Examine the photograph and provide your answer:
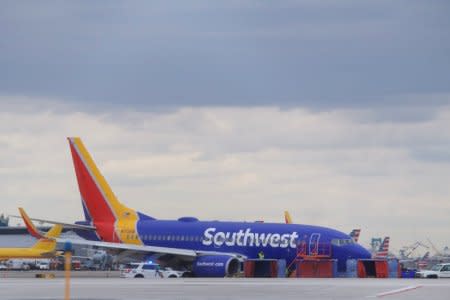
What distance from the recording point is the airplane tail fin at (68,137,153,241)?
2972 inches

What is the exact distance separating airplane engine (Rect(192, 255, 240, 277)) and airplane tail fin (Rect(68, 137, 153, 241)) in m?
8.14

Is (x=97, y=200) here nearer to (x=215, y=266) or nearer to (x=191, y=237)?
(x=191, y=237)

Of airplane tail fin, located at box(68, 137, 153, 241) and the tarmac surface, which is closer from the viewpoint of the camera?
the tarmac surface

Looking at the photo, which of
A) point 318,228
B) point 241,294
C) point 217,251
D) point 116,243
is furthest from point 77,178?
point 241,294

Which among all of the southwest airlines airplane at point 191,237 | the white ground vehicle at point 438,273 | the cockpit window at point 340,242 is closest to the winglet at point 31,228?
the southwest airlines airplane at point 191,237

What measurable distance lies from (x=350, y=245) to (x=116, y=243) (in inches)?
635

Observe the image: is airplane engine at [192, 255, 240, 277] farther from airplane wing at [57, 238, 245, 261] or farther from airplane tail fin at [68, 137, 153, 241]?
airplane tail fin at [68, 137, 153, 241]

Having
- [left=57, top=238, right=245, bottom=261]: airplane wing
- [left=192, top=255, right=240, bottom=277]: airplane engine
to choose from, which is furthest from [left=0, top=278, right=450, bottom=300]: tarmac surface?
[left=57, top=238, right=245, bottom=261]: airplane wing

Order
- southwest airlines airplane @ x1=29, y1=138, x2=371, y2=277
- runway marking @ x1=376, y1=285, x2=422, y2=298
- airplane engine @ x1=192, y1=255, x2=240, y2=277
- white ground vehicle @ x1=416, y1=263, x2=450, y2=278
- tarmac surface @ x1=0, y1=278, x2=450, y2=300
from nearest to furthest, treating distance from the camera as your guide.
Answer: tarmac surface @ x1=0, y1=278, x2=450, y2=300 → runway marking @ x1=376, y1=285, x2=422, y2=298 → airplane engine @ x1=192, y1=255, x2=240, y2=277 → southwest airlines airplane @ x1=29, y1=138, x2=371, y2=277 → white ground vehicle @ x1=416, y1=263, x2=450, y2=278

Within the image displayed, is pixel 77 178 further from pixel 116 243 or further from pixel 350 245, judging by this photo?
pixel 350 245

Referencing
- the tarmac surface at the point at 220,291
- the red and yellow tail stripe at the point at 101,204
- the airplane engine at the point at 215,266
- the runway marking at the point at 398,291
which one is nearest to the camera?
the tarmac surface at the point at 220,291

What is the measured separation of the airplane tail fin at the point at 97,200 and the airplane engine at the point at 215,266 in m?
8.14

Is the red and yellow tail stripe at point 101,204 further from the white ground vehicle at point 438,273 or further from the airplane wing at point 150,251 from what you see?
the white ground vehicle at point 438,273

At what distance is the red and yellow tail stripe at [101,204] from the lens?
74.5 m
